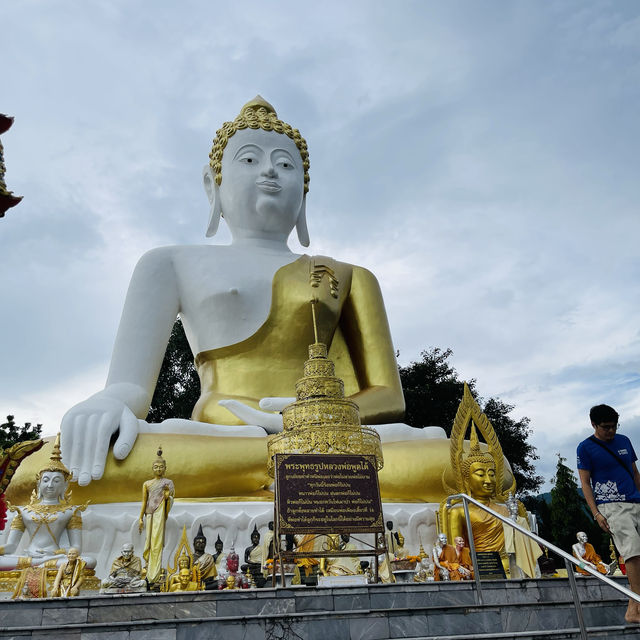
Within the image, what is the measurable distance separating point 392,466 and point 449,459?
0.66 metres

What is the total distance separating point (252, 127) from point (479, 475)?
21.2 feet

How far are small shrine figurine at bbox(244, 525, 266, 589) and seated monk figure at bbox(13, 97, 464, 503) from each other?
72 cm

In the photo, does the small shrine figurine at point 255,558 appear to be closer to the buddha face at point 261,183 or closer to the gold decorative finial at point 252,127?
the buddha face at point 261,183

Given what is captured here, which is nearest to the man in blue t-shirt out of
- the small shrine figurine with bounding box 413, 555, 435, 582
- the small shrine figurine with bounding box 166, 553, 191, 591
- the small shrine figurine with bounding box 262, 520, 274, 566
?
the small shrine figurine with bounding box 413, 555, 435, 582

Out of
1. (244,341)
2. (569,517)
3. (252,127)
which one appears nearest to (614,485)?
(244,341)

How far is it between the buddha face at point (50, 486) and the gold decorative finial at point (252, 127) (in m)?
6.06

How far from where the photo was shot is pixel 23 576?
5.91 metres

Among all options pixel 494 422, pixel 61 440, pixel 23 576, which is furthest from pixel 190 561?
pixel 494 422

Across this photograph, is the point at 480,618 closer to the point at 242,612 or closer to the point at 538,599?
the point at 538,599

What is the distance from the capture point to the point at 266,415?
8.88m

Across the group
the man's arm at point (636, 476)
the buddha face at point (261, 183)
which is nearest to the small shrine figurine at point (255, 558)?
the man's arm at point (636, 476)

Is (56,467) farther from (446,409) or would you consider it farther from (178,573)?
(446,409)

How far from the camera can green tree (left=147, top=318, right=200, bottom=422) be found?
2079 cm

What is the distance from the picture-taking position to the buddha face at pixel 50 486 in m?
6.79
